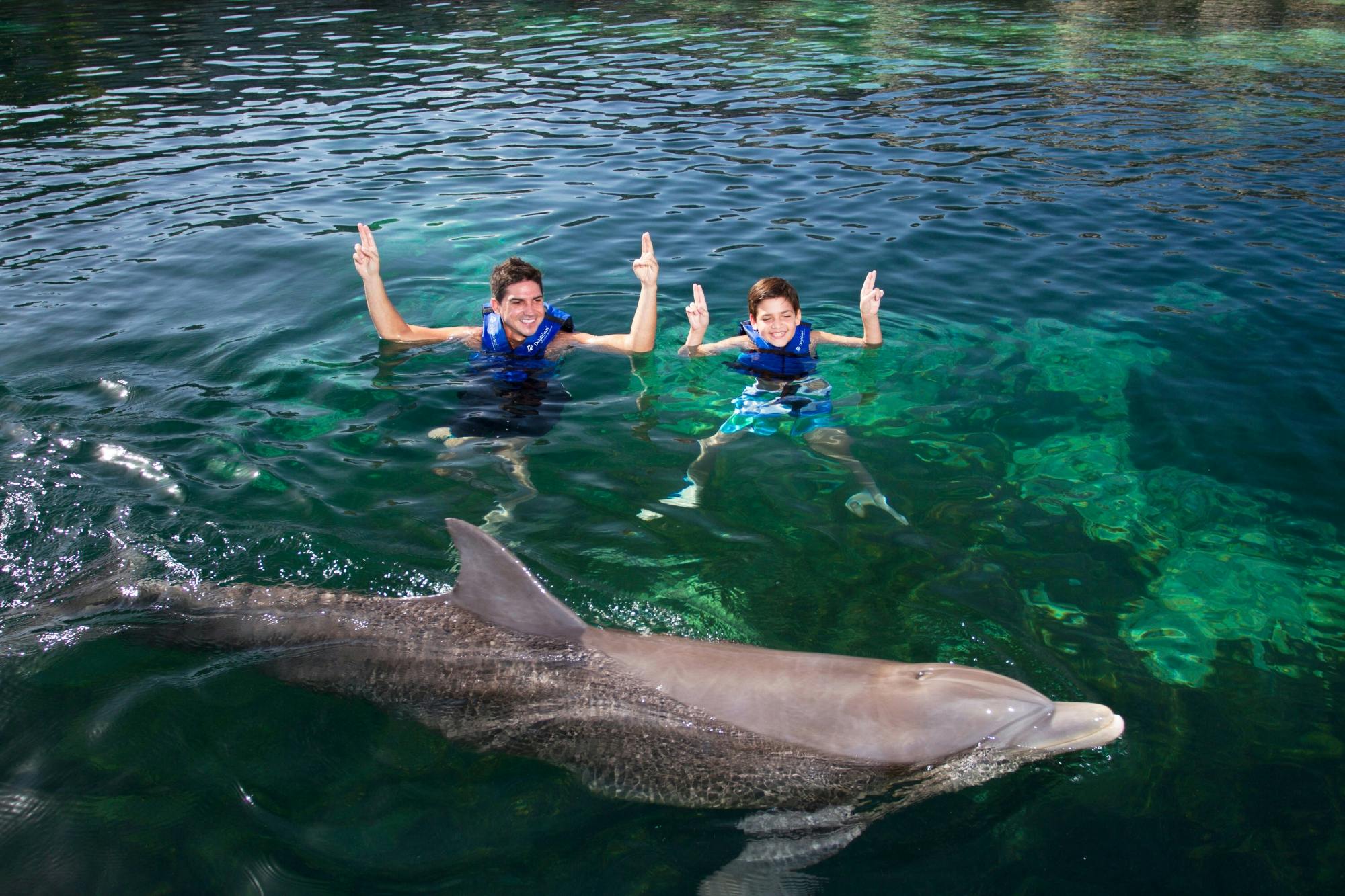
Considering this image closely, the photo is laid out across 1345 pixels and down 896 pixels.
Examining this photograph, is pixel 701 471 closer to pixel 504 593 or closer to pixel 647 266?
pixel 647 266

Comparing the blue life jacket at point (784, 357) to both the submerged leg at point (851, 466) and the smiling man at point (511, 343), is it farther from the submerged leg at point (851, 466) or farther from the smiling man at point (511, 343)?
the smiling man at point (511, 343)

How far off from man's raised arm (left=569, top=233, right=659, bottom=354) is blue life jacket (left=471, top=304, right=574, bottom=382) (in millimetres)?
369

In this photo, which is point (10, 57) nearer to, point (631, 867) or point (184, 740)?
point (184, 740)

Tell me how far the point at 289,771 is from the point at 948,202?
1069cm

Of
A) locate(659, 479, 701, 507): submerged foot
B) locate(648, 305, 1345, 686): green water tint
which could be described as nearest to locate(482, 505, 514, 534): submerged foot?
locate(659, 479, 701, 507): submerged foot

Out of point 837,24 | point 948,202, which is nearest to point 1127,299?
point 948,202

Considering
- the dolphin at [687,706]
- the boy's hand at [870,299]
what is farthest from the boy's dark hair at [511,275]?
the dolphin at [687,706]

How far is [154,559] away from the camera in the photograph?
5141 millimetres

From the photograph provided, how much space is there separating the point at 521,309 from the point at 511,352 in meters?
0.42

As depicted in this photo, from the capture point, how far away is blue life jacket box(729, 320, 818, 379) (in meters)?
7.52

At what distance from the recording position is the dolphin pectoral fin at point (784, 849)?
3.53 m

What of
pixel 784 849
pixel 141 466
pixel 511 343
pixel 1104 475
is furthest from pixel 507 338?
pixel 784 849

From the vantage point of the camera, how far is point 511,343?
7613mm

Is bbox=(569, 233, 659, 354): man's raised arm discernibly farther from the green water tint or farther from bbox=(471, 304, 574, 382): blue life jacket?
the green water tint
